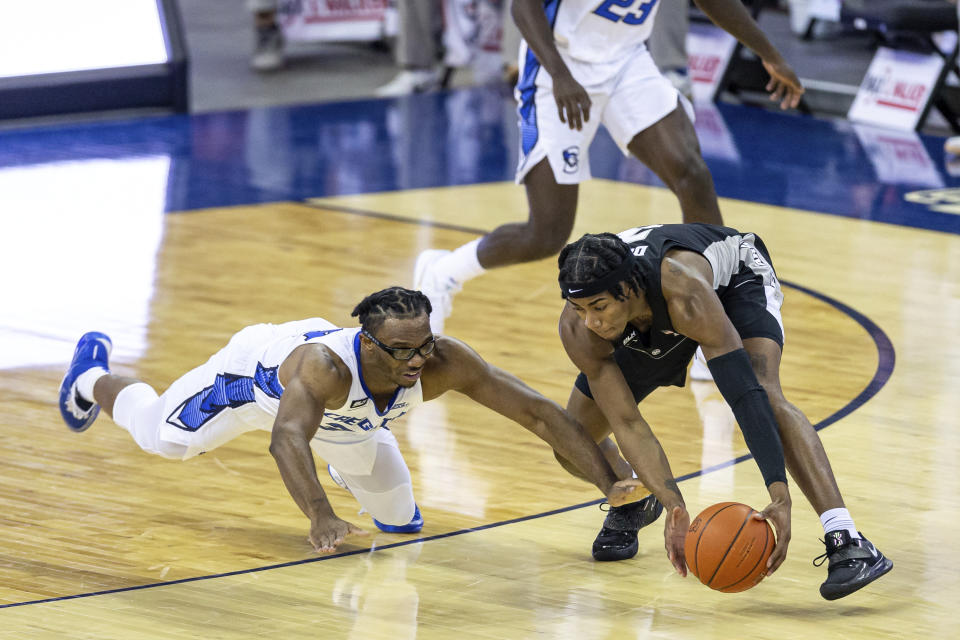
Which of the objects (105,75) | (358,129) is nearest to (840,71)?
(358,129)

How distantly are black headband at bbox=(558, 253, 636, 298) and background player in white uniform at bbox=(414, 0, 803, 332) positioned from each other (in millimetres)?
1795

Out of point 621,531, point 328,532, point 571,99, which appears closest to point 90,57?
point 571,99

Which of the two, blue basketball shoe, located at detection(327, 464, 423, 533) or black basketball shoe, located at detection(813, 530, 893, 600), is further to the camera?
blue basketball shoe, located at detection(327, 464, 423, 533)

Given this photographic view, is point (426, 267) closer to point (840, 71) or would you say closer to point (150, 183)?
point (150, 183)

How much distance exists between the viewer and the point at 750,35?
5.91 metres

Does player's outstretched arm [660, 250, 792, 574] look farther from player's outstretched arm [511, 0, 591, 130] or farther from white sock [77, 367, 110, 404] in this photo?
white sock [77, 367, 110, 404]

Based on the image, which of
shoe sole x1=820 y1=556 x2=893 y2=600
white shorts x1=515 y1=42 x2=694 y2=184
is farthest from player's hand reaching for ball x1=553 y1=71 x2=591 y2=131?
shoe sole x1=820 y1=556 x2=893 y2=600

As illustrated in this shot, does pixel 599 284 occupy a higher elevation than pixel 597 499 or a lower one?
higher

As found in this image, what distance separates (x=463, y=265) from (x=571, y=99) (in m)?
1.00

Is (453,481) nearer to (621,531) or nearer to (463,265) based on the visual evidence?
(621,531)

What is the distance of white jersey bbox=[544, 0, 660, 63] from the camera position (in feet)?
19.3

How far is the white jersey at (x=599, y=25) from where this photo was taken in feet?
19.3

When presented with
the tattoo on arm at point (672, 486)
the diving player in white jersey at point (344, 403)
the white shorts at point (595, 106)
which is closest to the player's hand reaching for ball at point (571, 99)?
the white shorts at point (595, 106)

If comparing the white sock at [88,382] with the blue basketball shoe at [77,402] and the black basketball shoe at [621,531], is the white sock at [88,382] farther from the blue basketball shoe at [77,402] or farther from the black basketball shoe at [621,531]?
the black basketball shoe at [621,531]
